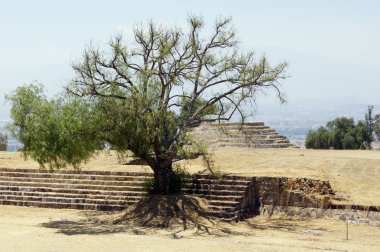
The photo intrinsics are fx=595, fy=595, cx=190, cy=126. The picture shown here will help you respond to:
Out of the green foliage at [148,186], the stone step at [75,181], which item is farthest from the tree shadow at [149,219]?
the stone step at [75,181]

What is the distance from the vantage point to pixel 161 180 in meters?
25.7

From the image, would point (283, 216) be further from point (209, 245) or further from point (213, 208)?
point (209, 245)

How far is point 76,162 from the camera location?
24.4m

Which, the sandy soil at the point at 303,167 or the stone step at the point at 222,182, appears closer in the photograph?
the stone step at the point at 222,182

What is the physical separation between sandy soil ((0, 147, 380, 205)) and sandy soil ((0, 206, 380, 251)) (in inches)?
110

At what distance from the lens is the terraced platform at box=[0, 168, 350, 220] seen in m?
24.9

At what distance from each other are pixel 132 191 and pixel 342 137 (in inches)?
1778

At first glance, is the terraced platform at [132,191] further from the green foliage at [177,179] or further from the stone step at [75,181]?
the green foliage at [177,179]


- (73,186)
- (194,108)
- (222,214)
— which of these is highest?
(194,108)

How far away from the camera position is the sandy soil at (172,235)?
18453mm

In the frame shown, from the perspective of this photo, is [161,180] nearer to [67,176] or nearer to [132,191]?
[132,191]

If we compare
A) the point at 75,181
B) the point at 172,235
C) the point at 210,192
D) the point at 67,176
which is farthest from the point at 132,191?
the point at 172,235

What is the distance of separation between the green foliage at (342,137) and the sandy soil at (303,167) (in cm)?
2898

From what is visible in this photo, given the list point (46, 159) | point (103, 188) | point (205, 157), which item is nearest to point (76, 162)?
point (46, 159)
